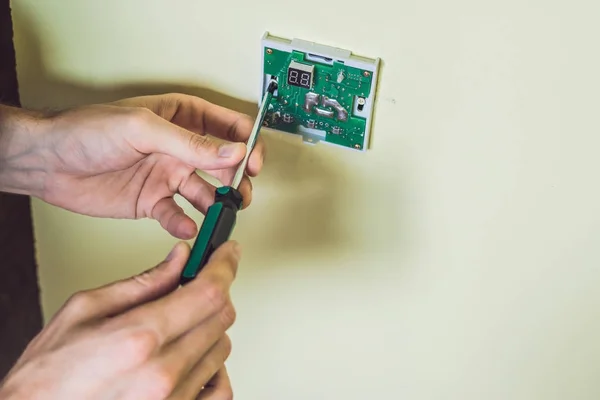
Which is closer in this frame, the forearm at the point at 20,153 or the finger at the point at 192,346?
the finger at the point at 192,346

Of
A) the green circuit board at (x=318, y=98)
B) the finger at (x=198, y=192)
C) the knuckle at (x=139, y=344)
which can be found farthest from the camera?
the finger at (x=198, y=192)

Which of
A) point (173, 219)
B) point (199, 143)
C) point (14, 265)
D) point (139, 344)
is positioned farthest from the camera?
point (14, 265)

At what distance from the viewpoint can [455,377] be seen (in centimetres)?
81

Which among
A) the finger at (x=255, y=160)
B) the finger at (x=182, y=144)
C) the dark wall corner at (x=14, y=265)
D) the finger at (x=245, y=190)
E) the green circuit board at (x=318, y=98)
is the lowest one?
the dark wall corner at (x=14, y=265)

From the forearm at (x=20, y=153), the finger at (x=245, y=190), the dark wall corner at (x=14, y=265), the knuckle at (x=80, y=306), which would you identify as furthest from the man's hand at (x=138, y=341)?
the dark wall corner at (x=14, y=265)

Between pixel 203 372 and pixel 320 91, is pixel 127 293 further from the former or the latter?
pixel 320 91

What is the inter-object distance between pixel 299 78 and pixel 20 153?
338mm

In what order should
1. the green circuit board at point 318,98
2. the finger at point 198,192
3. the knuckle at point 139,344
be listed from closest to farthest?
the knuckle at point 139,344 → the green circuit board at point 318,98 → the finger at point 198,192

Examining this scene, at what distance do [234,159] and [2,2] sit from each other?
34cm

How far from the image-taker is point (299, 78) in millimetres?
644

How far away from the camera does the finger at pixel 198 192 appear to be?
75cm

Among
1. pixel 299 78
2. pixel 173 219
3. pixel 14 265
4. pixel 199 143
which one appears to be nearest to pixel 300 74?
pixel 299 78

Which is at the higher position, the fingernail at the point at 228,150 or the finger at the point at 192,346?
the fingernail at the point at 228,150

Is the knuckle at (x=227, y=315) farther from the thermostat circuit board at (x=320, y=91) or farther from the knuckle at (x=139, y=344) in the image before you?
the thermostat circuit board at (x=320, y=91)
